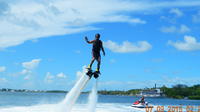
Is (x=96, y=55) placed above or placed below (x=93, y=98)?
above

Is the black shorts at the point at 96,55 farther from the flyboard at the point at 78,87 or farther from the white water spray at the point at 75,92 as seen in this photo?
the white water spray at the point at 75,92

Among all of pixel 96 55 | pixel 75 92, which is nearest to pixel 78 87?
pixel 75 92

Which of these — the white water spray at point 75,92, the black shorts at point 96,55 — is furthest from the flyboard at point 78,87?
the black shorts at point 96,55

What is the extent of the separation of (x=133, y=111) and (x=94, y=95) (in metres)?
38.9

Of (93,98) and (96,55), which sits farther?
(93,98)

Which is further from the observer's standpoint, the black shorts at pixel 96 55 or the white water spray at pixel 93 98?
the white water spray at pixel 93 98

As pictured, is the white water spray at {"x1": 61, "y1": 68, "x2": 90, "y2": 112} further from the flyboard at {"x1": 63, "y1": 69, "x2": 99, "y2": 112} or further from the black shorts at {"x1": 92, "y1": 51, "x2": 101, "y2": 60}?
the black shorts at {"x1": 92, "y1": 51, "x2": 101, "y2": 60}

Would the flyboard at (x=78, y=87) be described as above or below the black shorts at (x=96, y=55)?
below

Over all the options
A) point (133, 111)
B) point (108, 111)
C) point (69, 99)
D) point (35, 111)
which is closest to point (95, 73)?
point (69, 99)

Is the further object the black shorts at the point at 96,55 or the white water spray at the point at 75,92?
the white water spray at the point at 75,92

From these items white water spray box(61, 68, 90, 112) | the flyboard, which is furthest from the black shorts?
white water spray box(61, 68, 90, 112)

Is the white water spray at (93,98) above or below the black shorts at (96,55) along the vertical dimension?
below

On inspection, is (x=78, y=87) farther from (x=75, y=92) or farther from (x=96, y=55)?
(x=96, y=55)

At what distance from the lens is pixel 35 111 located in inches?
1491
